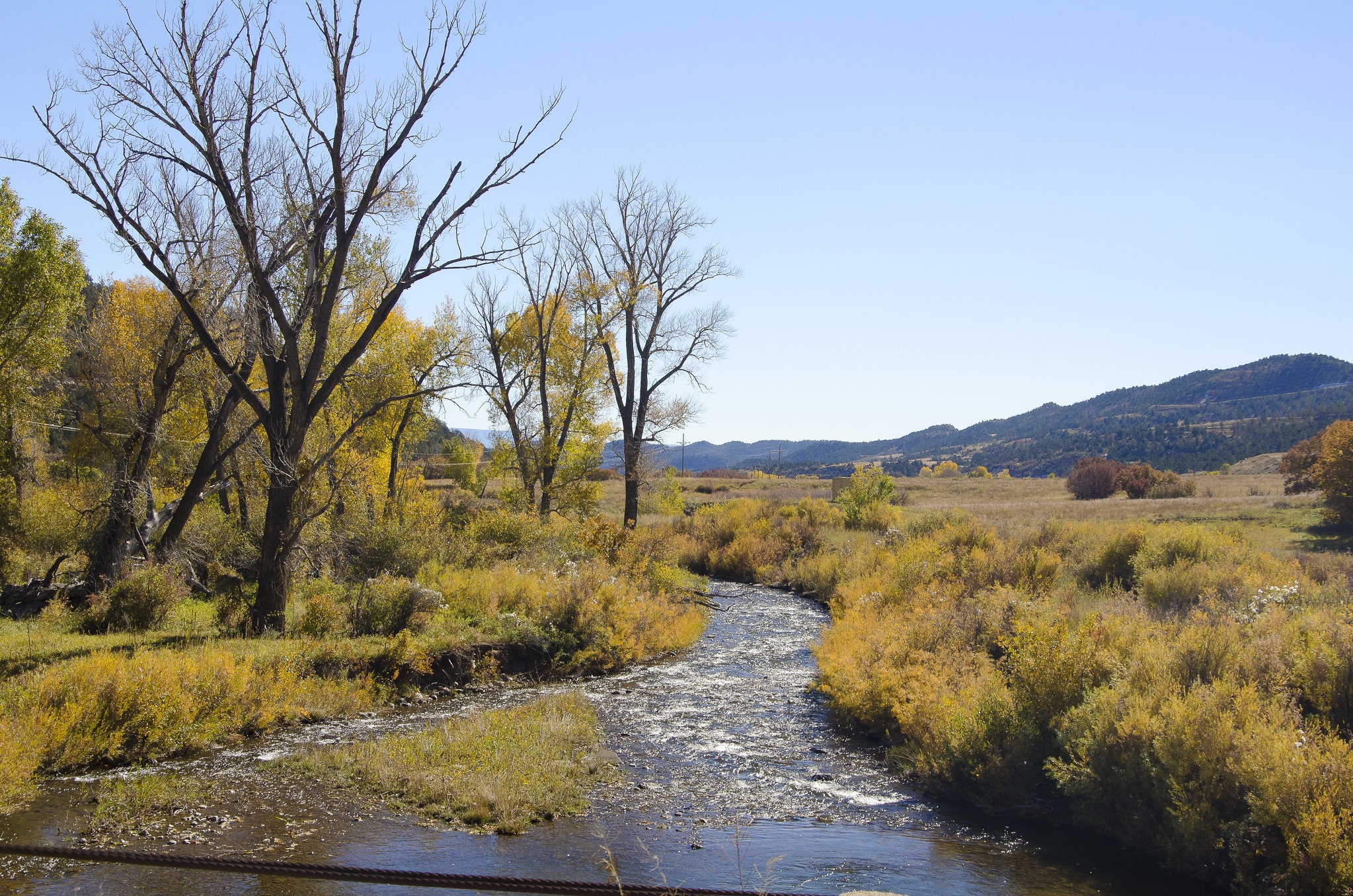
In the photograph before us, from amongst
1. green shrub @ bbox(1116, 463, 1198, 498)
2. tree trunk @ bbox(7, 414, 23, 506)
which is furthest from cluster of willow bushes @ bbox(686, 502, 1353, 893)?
green shrub @ bbox(1116, 463, 1198, 498)

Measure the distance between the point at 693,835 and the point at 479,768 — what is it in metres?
2.80

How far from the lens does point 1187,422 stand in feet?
430

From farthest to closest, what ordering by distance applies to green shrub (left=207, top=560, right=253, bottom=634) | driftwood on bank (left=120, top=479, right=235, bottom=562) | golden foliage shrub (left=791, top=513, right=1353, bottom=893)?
1. driftwood on bank (left=120, top=479, right=235, bottom=562)
2. green shrub (left=207, top=560, right=253, bottom=634)
3. golden foliage shrub (left=791, top=513, right=1353, bottom=893)

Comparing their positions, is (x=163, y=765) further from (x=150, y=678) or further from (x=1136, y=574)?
(x=1136, y=574)

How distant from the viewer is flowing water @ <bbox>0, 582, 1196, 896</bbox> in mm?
7051

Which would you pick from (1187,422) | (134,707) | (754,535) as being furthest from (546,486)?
(1187,422)

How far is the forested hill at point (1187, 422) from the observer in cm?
10400

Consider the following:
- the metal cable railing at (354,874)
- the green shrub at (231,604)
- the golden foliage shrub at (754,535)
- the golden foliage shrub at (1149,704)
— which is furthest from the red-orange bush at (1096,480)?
the metal cable railing at (354,874)

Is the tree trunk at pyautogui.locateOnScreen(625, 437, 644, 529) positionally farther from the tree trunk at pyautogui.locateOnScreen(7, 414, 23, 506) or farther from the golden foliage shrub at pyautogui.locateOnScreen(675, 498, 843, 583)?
the tree trunk at pyautogui.locateOnScreen(7, 414, 23, 506)

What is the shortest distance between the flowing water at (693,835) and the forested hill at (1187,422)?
98.8 meters

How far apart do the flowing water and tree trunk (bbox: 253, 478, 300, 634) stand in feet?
11.5

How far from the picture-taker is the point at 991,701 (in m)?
10.2

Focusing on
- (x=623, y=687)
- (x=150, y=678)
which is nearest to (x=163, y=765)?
(x=150, y=678)

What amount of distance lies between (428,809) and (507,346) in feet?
82.1
